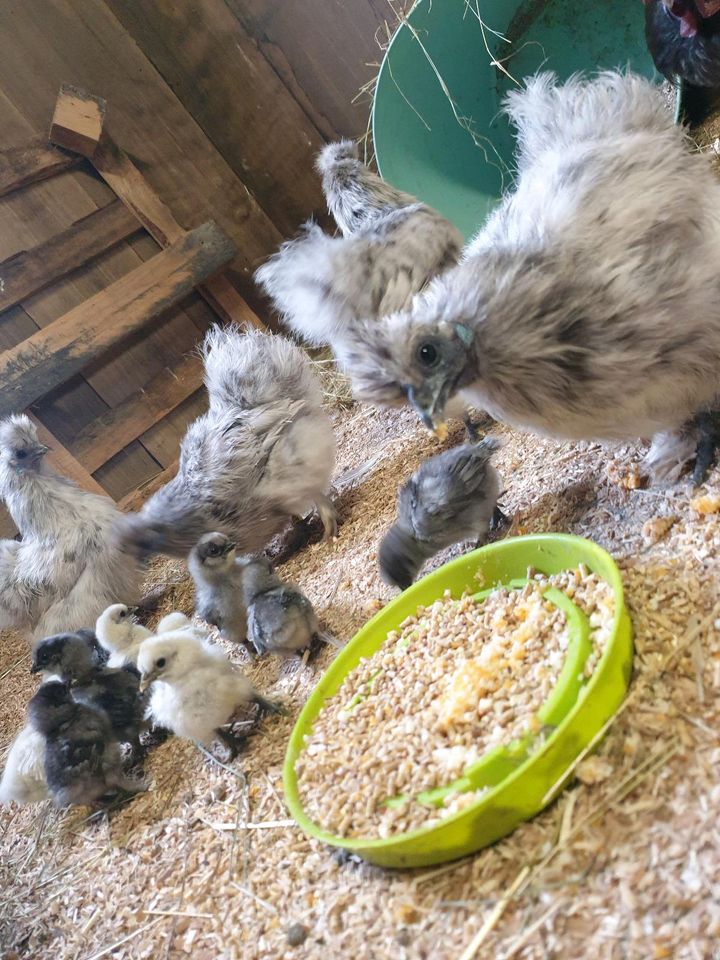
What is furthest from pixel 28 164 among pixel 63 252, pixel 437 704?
pixel 437 704

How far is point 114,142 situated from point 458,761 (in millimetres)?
4809

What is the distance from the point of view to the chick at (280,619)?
8.63 ft

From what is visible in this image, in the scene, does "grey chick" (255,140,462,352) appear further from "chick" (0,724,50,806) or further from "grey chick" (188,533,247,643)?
"chick" (0,724,50,806)

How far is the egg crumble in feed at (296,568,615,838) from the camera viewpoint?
1.72 m

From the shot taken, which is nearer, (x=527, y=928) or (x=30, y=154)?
(x=527, y=928)

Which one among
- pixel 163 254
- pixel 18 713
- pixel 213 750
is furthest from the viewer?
pixel 163 254

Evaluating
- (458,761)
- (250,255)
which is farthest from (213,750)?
(250,255)

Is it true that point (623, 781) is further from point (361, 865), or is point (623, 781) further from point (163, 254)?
point (163, 254)

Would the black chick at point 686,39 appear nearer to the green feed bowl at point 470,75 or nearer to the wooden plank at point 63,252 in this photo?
the green feed bowl at point 470,75

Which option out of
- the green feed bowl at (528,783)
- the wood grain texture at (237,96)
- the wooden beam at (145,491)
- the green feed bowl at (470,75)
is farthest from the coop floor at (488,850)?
the wood grain texture at (237,96)

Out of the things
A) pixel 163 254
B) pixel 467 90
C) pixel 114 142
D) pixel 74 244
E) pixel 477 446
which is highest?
pixel 114 142

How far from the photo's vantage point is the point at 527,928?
138 cm

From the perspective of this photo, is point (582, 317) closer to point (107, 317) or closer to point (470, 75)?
point (470, 75)

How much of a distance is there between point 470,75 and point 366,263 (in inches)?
58.0
